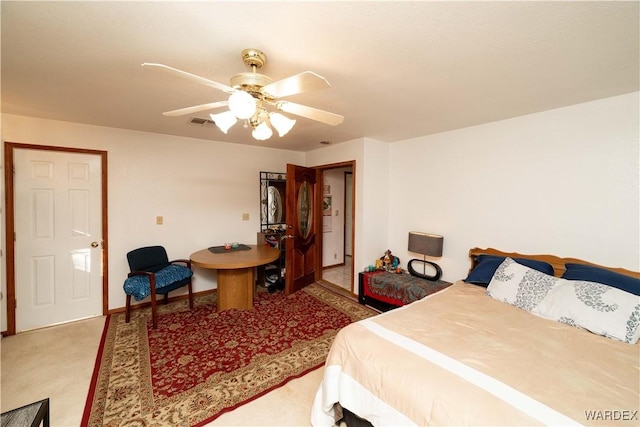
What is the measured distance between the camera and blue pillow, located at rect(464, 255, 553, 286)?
2424 millimetres

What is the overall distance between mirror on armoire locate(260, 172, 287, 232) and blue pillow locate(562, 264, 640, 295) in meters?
3.67

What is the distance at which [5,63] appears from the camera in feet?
5.66

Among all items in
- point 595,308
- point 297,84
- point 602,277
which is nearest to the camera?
point 297,84

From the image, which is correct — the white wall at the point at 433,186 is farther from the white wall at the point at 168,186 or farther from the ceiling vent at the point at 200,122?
the ceiling vent at the point at 200,122

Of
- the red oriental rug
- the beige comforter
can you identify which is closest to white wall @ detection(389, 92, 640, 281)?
the beige comforter

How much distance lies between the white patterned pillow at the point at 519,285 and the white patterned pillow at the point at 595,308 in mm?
55

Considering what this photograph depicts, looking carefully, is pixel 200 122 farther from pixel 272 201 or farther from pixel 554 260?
pixel 554 260

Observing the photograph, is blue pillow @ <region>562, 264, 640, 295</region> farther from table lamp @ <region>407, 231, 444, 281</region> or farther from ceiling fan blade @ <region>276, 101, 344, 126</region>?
ceiling fan blade @ <region>276, 101, 344, 126</region>

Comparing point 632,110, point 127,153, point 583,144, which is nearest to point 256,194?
point 127,153

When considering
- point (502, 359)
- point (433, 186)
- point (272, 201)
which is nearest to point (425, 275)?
point (433, 186)

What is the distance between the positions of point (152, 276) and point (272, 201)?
7.25ft

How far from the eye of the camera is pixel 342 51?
1.57 metres

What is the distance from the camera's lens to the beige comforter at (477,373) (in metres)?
1.10

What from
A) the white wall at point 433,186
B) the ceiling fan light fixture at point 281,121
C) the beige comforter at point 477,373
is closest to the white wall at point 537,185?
the white wall at point 433,186
